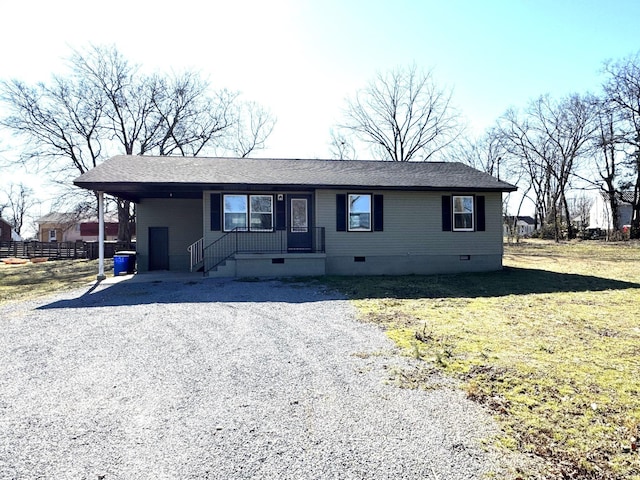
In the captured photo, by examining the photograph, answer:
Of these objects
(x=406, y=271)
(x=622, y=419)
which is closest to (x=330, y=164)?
(x=406, y=271)

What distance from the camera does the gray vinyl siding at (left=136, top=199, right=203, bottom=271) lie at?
13.7m

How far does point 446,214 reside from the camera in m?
12.7

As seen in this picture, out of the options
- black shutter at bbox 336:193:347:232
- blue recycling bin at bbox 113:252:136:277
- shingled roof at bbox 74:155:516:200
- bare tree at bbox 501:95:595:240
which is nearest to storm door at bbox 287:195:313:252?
shingled roof at bbox 74:155:516:200

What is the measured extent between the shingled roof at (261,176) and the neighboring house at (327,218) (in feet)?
0.14

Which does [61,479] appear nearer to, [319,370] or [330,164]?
[319,370]

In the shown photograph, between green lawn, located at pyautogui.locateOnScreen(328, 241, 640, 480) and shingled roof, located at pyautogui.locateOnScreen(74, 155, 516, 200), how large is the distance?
356 centimetres

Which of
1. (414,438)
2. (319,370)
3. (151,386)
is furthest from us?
(319,370)

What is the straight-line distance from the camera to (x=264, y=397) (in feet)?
11.5

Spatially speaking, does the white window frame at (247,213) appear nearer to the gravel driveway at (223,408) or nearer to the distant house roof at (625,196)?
the gravel driveway at (223,408)

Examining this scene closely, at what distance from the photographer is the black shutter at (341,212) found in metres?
12.2

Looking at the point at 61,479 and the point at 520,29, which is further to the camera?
the point at 520,29

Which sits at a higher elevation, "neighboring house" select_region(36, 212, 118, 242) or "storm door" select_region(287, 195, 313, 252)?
"neighboring house" select_region(36, 212, 118, 242)

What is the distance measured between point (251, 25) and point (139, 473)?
1116 cm

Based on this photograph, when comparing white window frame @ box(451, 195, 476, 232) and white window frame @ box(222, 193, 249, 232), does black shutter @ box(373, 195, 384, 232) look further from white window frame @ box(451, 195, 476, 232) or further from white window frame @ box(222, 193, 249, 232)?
white window frame @ box(222, 193, 249, 232)
